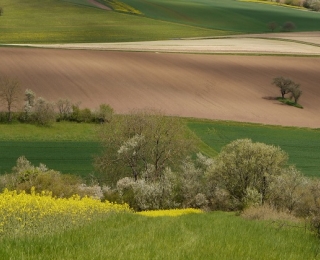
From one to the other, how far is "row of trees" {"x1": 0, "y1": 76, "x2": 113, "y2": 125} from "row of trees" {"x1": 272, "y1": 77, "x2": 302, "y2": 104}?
1026 inches

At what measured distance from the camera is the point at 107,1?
135 m

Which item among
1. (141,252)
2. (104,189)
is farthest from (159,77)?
(141,252)

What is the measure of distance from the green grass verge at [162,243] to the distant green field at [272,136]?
105 ft

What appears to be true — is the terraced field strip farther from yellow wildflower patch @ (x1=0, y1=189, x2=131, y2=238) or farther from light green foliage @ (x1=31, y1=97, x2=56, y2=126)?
yellow wildflower patch @ (x1=0, y1=189, x2=131, y2=238)

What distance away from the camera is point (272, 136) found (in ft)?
173

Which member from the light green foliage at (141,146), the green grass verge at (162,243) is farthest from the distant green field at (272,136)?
the green grass verge at (162,243)

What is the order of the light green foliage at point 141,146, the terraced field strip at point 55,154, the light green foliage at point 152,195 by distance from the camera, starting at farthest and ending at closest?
the terraced field strip at point 55,154 < the light green foliage at point 141,146 < the light green foliage at point 152,195

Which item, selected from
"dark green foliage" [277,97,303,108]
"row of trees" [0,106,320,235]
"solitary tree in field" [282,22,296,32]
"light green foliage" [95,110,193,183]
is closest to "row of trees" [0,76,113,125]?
"light green foliage" [95,110,193,183]

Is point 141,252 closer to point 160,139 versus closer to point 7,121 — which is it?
point 160,139

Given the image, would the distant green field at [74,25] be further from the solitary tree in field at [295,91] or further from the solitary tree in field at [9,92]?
the solitary tree in field at [295,91]

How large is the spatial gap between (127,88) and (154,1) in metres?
76.0

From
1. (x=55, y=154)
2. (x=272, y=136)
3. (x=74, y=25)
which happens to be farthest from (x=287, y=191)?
(x=74, y=25)

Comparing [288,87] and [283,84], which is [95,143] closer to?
[288,87]

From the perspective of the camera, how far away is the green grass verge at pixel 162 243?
8594mm
